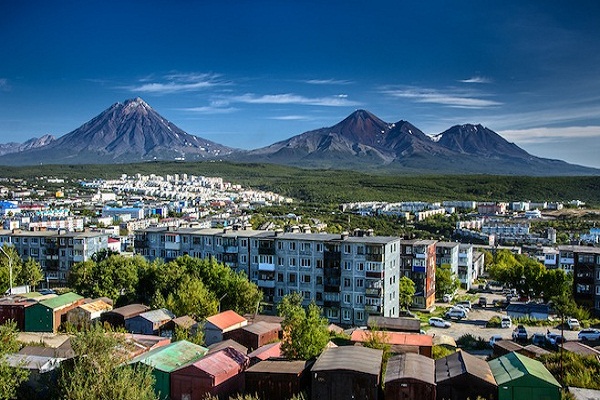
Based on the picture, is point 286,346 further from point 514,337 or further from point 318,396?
point 514,337

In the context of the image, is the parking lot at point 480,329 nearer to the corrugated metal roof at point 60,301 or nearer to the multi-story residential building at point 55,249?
the corrugated metal roof at point 60,301

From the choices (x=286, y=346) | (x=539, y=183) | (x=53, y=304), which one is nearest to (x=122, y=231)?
(x=53, y=304)

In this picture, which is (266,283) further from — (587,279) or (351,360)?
(587,279)

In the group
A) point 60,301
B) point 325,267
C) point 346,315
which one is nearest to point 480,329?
point 346,315

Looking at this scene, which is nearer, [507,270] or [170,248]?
[170,248]

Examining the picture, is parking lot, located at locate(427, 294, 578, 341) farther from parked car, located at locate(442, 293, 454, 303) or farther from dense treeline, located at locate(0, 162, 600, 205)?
dense treeline, located at locate(0, 162, 600, 205)

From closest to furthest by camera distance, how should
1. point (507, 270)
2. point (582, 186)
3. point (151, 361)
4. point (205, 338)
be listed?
point (151, 361)
point (205, 338)
point (507, 270)
point (582, 186)

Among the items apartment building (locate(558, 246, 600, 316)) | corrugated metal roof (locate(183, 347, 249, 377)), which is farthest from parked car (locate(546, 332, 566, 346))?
corrugated metal roof (locate(183, 347, 249, 377))
